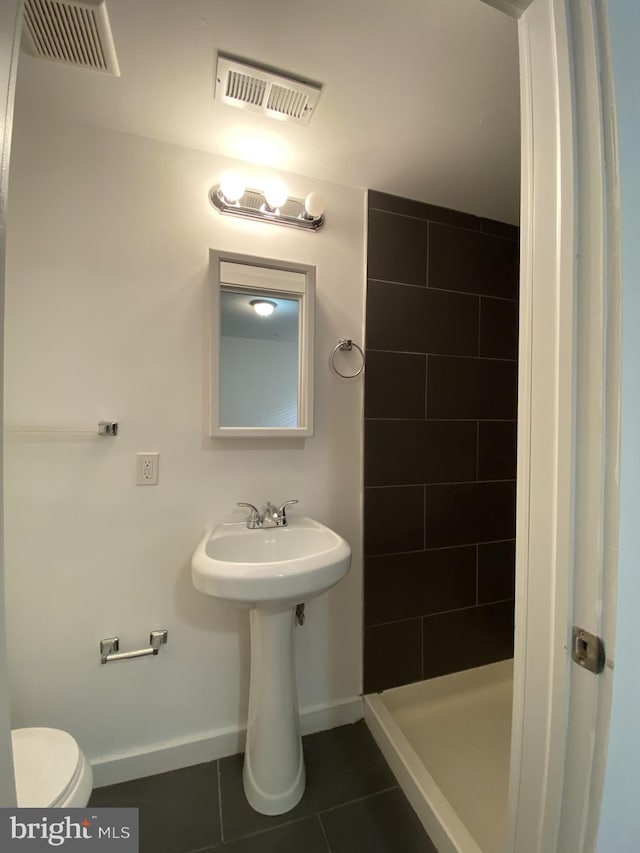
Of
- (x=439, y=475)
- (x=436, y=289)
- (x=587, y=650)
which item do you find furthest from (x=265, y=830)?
(x=436, y=289)

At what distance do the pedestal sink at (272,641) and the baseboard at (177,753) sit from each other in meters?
0.18

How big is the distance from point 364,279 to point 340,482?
89 cm

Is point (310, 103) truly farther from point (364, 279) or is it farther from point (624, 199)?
point (624, 199)

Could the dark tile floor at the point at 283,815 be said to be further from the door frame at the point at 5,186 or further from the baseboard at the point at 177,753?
the door frame at the point at 5,186

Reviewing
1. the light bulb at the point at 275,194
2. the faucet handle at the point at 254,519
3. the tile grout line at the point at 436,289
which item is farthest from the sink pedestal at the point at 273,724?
the light bulb at the point at 275,194

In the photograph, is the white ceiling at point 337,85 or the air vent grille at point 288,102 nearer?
the white ceiling at point 337,85

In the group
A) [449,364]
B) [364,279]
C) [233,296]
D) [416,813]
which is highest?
[364,279]

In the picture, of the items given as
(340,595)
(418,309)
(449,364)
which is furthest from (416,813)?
(418,309)

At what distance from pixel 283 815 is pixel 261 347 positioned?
1601mm

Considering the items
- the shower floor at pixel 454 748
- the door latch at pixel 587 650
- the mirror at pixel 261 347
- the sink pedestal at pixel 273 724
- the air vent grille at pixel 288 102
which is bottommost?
the shower floor at pixel 454 748

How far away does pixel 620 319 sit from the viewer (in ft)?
1.54

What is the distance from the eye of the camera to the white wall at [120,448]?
1127 millimetres

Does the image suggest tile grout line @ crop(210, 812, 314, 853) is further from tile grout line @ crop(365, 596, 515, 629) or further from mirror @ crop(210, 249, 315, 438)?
mirror @ crop(210, 249, 315, 438)

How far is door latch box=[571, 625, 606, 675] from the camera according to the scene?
1.55 ft
